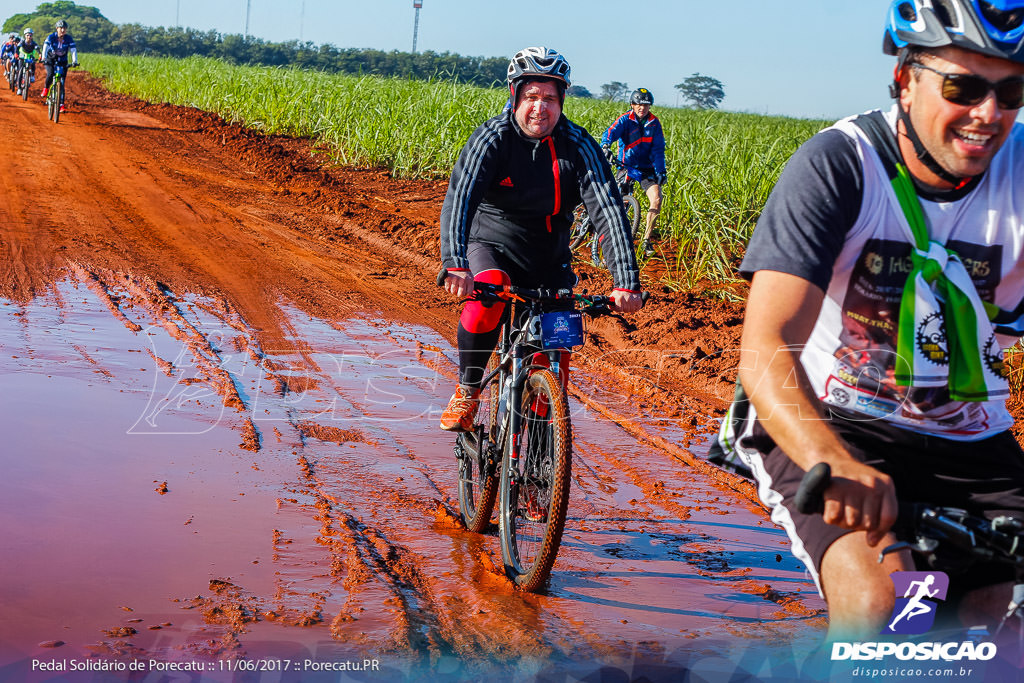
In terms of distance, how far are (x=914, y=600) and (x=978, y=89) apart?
98 centimetres

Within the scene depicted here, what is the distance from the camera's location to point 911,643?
66.7 inches

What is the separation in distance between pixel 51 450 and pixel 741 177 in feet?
28.9

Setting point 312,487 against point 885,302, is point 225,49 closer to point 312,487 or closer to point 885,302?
point 312,487

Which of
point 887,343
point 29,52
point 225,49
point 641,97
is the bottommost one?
point 887,343

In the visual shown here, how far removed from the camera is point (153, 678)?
2.84 meters

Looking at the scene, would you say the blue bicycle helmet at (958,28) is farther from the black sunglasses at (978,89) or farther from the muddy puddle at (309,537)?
the muddy puddle at (309,537)

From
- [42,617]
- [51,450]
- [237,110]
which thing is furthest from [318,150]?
[42,617]

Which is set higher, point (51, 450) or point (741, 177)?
point (741, 177)

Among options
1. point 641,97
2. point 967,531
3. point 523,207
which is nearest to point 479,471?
point 523,207

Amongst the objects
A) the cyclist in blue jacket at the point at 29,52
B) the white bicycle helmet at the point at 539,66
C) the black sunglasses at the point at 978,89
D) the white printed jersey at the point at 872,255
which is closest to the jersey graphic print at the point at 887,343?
the white printed jersey at the point at 872,255

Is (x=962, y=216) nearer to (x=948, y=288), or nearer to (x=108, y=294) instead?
(x=948, y=288)

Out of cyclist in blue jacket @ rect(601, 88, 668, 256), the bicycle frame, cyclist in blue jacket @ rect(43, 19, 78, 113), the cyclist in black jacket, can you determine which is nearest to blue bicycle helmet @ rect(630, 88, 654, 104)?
cyclist in blue jacket @ rect(601, 88, 668, 256)

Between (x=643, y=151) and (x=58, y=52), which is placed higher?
(x=58, y=52)

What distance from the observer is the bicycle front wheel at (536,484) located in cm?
369
